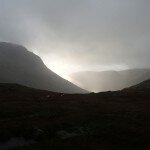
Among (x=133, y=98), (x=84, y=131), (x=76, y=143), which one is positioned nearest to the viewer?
(x=76, y=143)

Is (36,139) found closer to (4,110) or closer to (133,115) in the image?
(4,110)

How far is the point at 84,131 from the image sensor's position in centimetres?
3406

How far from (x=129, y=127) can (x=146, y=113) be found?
9859 mm

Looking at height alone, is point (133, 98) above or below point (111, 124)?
above

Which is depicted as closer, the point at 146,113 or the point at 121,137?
the point at 121,137

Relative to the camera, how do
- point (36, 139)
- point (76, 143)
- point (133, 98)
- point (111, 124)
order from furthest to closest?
1. point (133, 98)
2. point (111, 124)
3. point (36, 139)
4. point (76, 143)

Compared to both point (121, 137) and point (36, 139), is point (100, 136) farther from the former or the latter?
point (36, 139)

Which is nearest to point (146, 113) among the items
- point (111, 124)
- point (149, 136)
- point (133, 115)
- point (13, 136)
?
point (133, 115)

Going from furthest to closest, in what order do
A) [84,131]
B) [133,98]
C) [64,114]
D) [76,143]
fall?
1. [133,98]
2. [64,114]
3. [84,131]
4. [76,143]

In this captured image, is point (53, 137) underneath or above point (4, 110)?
underneath

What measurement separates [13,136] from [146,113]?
19.5 meters

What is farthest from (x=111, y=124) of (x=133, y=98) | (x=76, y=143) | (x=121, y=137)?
(x=133, y=98)

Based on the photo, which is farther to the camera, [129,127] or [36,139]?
[129,127]

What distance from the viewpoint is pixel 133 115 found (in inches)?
1698
